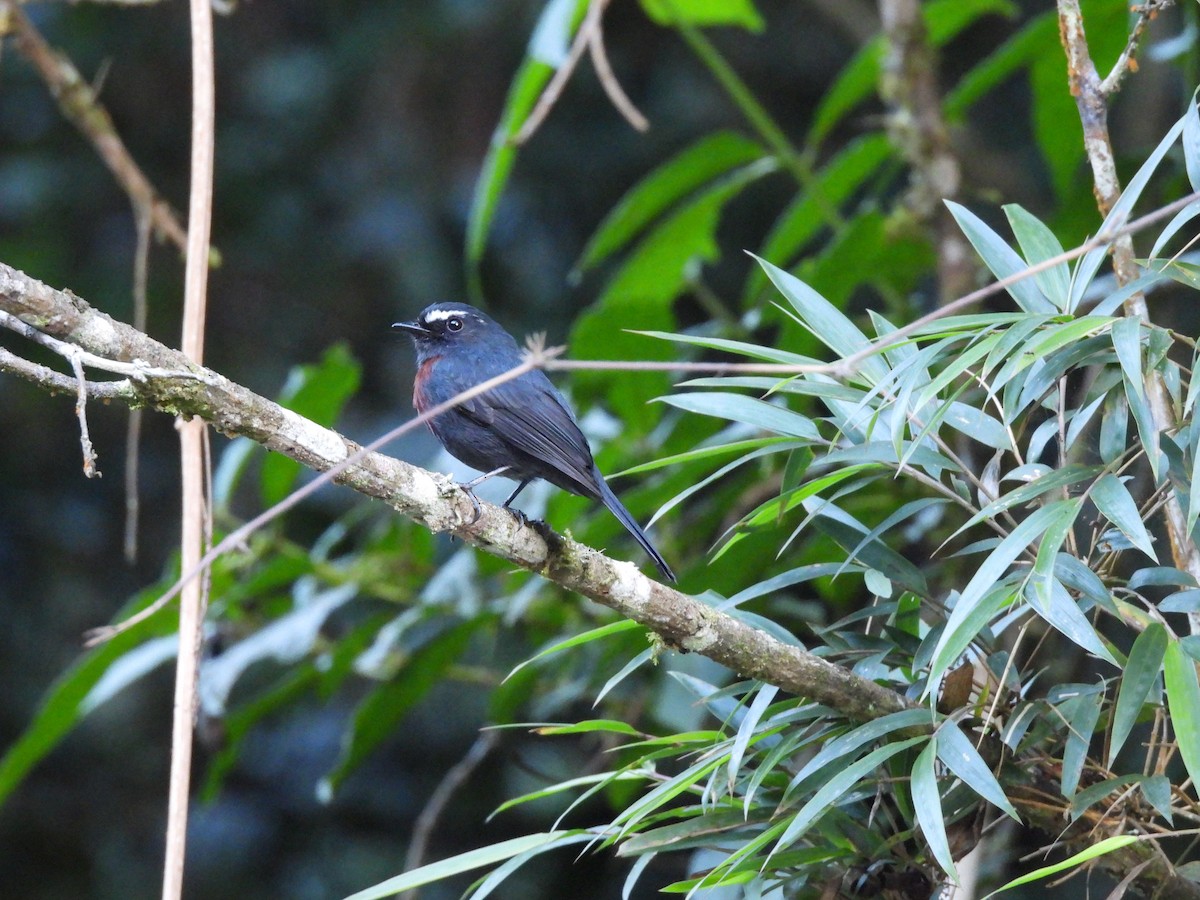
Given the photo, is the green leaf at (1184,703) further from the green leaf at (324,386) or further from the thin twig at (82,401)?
the green leaf at (324,386)

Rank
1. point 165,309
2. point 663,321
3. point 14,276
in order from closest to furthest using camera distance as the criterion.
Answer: point 14,276, point 663,321, point 165,309

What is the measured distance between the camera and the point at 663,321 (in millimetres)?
3873

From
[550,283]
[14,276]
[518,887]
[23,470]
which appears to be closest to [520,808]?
[518,887]

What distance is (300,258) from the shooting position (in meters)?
6.73

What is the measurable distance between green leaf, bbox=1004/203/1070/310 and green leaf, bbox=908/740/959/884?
0.82 metres

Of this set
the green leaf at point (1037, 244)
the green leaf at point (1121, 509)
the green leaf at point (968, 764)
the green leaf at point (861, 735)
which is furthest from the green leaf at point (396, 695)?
the green leaf at point (1121, 509)

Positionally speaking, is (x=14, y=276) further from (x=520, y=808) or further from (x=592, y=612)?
(x=520, y=808)

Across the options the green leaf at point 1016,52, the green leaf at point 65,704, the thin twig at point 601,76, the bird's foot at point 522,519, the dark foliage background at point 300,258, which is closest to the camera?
the bird's foot at point 522,519

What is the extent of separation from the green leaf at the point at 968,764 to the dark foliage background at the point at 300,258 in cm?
380

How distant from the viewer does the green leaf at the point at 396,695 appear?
12.7 feet

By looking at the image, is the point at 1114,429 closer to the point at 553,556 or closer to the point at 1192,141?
the point at 1192,141

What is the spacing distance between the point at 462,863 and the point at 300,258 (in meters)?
5.04

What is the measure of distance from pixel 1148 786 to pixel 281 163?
5.59 m

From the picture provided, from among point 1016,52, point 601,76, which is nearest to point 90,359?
point 601,76
